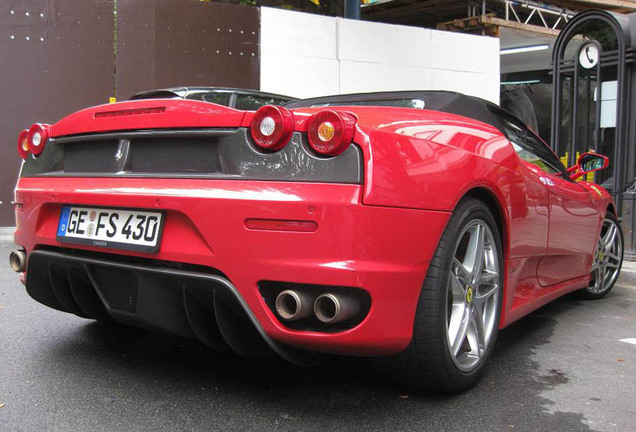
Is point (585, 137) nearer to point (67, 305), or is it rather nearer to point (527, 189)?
point (527, 189)

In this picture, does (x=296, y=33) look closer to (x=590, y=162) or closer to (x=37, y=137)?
(x=590, y=162)

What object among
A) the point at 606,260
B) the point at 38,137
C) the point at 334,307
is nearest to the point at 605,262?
the point at 606,260

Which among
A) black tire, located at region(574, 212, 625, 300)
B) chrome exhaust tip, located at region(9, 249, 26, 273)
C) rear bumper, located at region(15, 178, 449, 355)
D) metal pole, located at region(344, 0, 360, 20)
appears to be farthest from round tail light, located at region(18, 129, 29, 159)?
metal pole, located at region(344, 0, 360, 20)

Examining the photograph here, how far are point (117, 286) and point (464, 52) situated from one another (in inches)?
407

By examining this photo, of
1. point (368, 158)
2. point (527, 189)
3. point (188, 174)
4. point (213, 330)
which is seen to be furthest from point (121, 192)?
point (527, 189)

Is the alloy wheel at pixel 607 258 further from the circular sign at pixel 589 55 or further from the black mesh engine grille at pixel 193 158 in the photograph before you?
the circular sign at pixel 589 55

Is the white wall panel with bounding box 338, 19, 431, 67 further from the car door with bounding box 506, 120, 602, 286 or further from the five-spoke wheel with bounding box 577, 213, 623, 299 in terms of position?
the car door with bounding box 506, 120, 602, 286

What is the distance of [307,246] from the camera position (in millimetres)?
1994

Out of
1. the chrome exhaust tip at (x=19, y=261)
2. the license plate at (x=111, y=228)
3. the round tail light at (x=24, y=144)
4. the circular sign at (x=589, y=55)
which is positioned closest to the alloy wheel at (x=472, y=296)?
the license plate at (x=111, y=228)

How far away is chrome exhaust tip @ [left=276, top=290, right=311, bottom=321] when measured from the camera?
200 cm

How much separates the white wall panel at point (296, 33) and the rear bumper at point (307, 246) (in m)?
8.14

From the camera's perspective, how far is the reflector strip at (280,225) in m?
1.99

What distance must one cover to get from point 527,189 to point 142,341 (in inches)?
82.2

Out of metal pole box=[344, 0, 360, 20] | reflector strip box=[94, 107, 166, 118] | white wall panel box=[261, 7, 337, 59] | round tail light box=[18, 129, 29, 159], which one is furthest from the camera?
metal pole box=[344, 0, 360, 20]
